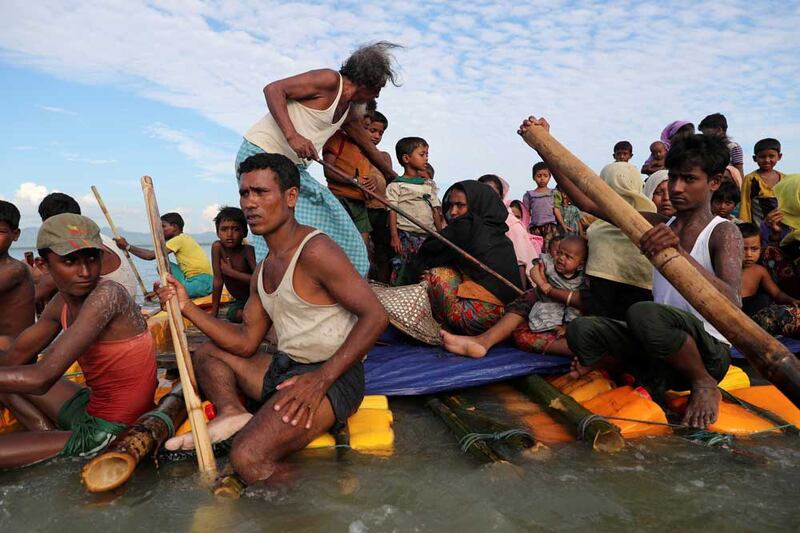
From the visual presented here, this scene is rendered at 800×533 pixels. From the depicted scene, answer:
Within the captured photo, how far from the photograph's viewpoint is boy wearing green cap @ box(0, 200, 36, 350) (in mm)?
3656

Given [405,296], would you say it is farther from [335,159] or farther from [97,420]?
[97,420]

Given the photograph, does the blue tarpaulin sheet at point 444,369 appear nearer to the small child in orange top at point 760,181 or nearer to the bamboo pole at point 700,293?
the bamboo pole at point 700,293

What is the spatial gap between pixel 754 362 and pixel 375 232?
13.5 feet

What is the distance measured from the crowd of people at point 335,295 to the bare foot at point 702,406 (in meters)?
0.01

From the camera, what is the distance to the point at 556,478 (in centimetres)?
242

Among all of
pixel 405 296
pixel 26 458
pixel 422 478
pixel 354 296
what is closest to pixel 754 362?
pixel 422 478

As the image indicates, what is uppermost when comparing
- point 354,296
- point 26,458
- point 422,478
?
point 354,296

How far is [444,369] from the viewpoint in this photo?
12.0 feet

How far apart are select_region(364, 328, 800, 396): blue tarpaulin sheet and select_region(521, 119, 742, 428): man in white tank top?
40cm

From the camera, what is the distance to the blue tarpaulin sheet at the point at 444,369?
354 cm

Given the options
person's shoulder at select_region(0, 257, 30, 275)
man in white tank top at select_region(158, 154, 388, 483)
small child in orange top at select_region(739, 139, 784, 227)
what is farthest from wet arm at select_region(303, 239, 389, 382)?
small child in orange top at select_region(739, 139, 784, 227)

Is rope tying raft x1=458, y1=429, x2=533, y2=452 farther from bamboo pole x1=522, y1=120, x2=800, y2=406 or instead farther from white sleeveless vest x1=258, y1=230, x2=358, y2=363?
bamboo pole x1=522, y1=120, x2=800, y2=406

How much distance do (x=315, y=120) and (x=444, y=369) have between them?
1.93 metres

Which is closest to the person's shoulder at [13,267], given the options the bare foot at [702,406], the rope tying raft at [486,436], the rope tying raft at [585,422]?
the rope tying raft at [486,436]
